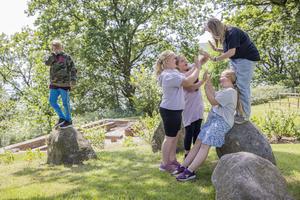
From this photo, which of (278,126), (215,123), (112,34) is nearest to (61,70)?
(215,123)

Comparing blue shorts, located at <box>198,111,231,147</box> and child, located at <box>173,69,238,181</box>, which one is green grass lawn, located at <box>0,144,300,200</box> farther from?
blue shorts, located at <box>198,111,231,147</box>

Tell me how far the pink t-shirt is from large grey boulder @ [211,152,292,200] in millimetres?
1327

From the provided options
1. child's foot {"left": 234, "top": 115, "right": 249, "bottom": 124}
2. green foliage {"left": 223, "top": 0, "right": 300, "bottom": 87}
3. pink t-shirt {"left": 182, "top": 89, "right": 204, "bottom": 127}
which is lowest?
child's foot {"left": 234, "top": 115, "right": 249, "bottom": 124}

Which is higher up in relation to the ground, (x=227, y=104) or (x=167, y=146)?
(x=227, y=104)

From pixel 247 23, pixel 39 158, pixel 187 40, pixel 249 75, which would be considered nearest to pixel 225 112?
pixel 249 75

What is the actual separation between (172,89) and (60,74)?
278cm

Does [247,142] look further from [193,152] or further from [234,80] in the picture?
[234,80]

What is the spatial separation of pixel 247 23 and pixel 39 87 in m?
11.8

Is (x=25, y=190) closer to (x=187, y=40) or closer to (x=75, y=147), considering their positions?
(x=75, y=147)

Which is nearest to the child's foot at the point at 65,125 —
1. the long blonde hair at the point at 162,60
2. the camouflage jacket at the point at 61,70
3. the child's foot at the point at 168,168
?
the camouflage jacket at the point at 61,70

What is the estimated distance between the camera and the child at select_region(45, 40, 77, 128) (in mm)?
6793

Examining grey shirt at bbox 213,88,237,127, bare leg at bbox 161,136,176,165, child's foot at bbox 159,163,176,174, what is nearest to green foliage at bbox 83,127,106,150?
child's foot at bbox 159,163,176,174

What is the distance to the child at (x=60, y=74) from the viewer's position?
679cm

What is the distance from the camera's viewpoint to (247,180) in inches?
145
